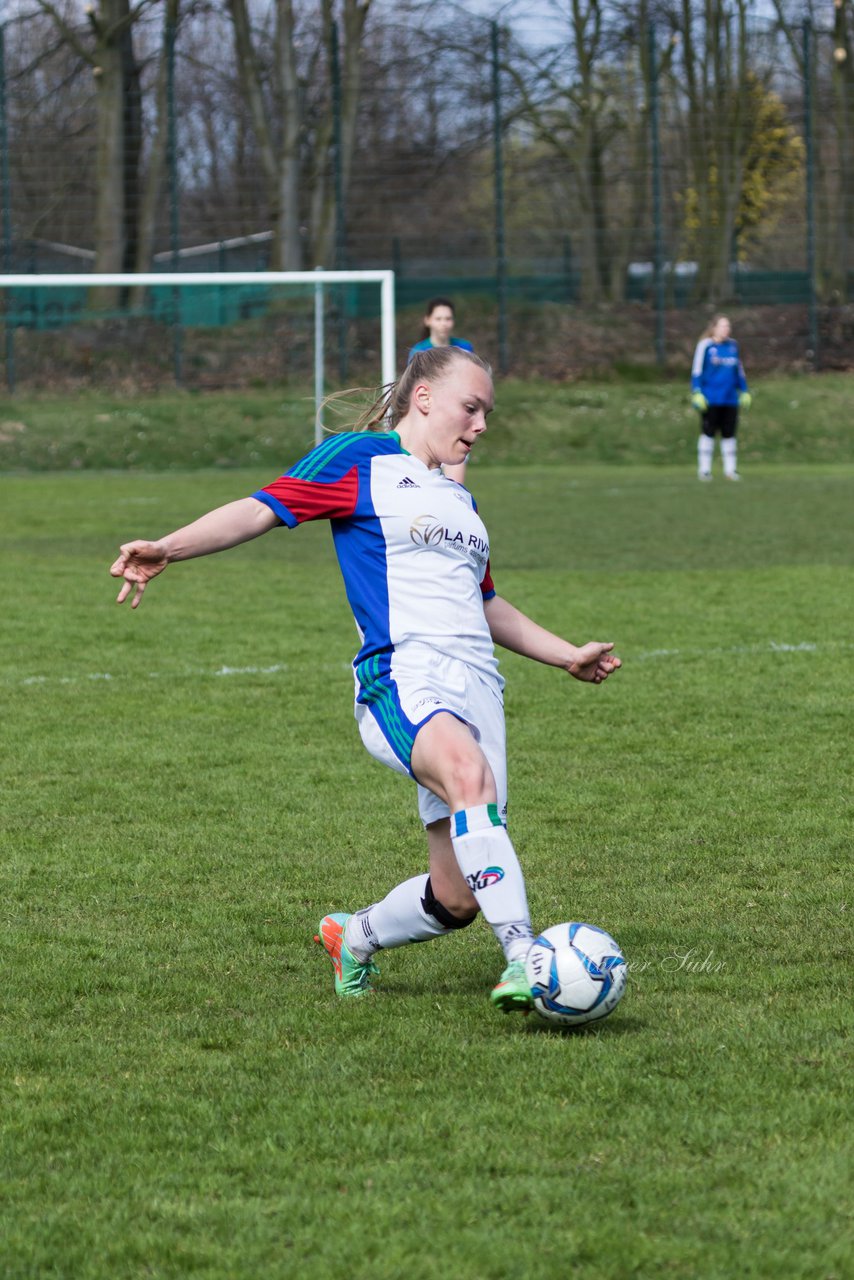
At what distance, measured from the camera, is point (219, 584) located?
12469 millimetres

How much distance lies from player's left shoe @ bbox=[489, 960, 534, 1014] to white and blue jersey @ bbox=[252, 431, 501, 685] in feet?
2.30

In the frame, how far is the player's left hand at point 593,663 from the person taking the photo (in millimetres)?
4027

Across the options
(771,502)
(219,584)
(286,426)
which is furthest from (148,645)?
(286,426)

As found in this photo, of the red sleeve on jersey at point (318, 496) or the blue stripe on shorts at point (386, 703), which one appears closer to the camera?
the blue stripe on shorts at point (386, 703)

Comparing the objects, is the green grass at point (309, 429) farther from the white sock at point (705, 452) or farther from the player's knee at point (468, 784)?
the player's knee at point (468, 784)

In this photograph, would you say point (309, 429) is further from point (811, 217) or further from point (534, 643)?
point (534, 643)

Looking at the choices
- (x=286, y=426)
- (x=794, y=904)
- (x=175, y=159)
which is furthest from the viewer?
(x=175, y=159)

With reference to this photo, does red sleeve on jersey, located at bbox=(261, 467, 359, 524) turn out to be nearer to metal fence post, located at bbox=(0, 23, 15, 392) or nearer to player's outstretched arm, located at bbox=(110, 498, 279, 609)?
player's outstretched arm, located at bbox=(110, 498, 279, 609)

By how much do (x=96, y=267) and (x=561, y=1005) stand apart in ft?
98.9

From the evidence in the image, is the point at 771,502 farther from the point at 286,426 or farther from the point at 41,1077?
the point at 41,1077

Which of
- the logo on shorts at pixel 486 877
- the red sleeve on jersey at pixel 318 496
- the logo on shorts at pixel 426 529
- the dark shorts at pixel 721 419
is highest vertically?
the dark shorts at pixel 721 419

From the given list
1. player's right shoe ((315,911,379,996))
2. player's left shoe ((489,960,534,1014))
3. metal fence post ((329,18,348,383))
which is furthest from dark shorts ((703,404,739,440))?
player's left shoe ((489,960,534,1014))

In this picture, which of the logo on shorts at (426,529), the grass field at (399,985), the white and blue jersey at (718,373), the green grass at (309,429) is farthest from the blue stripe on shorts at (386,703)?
the green grass at (309,429)

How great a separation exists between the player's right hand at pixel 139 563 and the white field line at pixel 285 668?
476 centimetres
